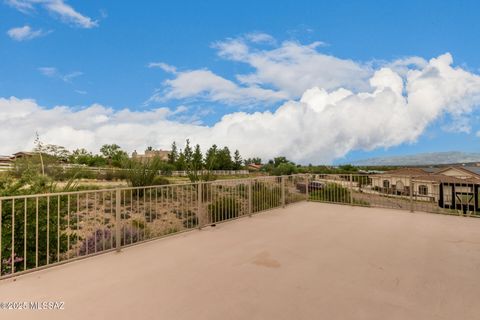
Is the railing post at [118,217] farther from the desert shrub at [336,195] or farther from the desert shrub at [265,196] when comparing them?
the desert shrub at [336,195]

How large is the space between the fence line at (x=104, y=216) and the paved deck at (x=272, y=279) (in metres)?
0.47

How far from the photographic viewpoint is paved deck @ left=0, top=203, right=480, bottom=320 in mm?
1944

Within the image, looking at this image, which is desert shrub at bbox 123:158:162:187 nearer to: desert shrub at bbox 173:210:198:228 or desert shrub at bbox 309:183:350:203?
desert shrub at bbox 173:210:198:228

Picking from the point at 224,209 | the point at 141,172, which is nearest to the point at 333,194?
the point at 224,209

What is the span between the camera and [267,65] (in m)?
10.4

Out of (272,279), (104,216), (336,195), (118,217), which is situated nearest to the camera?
(272,279)

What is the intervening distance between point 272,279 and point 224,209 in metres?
2.93

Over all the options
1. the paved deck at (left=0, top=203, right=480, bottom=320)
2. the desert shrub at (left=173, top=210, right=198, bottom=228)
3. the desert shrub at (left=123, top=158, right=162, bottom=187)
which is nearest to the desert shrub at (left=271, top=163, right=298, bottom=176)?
the desert shrub at (left=123, top=158, right=162, bottom=187)

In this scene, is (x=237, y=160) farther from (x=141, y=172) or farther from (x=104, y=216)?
(x=104, y=216)

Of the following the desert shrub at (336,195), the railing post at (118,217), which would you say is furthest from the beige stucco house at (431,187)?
the railing post at (118,217)

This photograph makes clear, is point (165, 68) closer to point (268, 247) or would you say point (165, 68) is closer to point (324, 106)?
point (324, 106)

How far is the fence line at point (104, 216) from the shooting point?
3303mm

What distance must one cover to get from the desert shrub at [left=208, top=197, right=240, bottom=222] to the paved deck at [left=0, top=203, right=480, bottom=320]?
85cm

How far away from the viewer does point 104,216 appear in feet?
14.5
